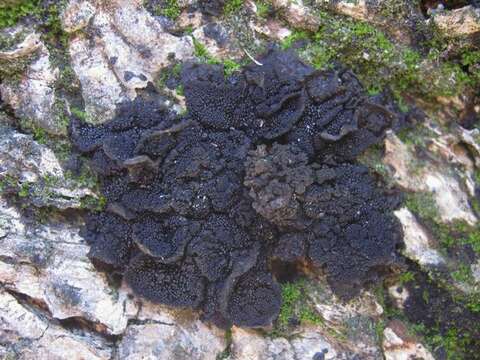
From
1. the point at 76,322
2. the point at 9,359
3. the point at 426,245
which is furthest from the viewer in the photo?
the point at 426,245

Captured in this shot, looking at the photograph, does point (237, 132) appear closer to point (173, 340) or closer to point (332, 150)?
point (332, 150)

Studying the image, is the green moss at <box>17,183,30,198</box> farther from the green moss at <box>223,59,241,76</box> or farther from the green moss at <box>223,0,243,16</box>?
the green moss at <box>223,0,243,16</box>

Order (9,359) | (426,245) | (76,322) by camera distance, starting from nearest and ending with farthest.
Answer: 1. (9,359)
2. (76,322)
3. (426,245)

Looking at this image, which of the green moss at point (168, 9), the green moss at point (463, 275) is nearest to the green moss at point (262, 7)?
the green moss at point (168, 9)

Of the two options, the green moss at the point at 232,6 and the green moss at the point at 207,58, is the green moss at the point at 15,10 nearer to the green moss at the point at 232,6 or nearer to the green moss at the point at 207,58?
the green moss at the point at 207,58

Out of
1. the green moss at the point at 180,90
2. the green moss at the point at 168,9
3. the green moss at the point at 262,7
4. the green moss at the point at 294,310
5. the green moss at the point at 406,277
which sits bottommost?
the green moss at the point at 294,310

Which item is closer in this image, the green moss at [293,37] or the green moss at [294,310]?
the green moss at [294,310]

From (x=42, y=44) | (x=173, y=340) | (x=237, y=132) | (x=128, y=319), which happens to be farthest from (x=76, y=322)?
(x=42, y=44)
